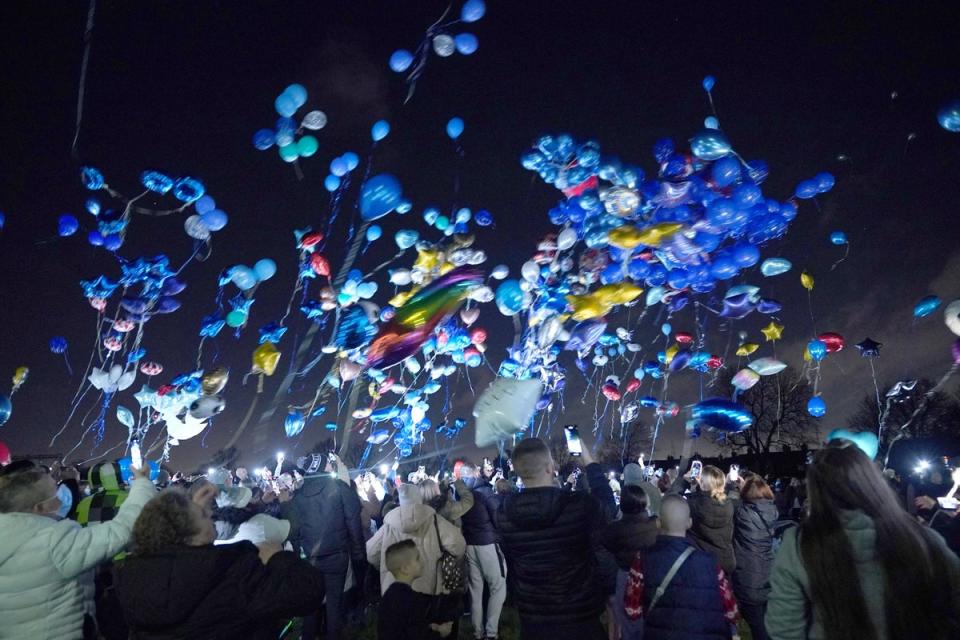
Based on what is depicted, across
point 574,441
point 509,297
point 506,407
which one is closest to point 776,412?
point 509,297

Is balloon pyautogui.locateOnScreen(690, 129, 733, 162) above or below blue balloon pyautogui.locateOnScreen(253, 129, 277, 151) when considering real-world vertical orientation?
below

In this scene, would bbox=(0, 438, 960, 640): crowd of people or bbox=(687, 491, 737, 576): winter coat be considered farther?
bbox=(687, 491, 737, 576): winter coat

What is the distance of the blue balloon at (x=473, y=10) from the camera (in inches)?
348

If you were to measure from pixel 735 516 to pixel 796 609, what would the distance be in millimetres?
3247

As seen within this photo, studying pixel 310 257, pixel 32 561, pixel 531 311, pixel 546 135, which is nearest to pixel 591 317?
pixel 531 311

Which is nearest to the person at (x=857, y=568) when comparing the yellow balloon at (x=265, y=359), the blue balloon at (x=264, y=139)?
the blue balloon at (x=264, y=139)

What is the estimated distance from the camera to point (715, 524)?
4.86 meters

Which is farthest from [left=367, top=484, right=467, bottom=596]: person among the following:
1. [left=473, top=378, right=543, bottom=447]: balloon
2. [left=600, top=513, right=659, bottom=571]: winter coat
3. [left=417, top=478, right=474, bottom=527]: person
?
[left=473, top=378, right=543, bottom=447]: balloon

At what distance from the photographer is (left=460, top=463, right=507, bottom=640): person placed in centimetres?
599

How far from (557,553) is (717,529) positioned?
7.90ft

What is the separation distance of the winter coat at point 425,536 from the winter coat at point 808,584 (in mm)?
2714

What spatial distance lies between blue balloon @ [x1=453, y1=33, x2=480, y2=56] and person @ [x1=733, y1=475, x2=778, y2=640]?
779 centimetres

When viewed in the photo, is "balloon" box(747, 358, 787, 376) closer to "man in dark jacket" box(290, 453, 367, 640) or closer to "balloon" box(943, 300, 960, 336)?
"balloon" box(943, 300, 960, 336)

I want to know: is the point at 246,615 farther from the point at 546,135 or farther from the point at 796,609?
the point at 546,135
